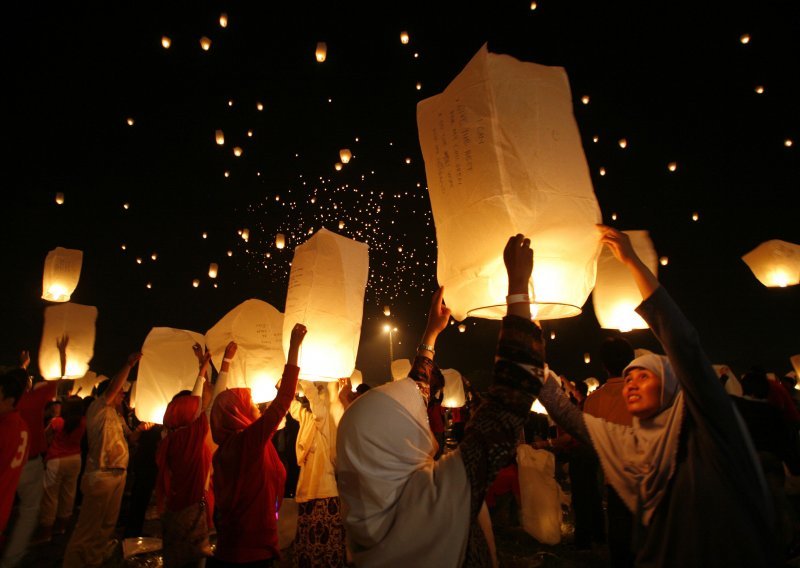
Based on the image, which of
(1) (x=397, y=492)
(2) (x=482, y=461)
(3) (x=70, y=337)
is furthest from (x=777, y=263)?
(3) (x=70, y=337)

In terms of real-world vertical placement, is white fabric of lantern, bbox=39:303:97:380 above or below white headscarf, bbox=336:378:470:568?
above

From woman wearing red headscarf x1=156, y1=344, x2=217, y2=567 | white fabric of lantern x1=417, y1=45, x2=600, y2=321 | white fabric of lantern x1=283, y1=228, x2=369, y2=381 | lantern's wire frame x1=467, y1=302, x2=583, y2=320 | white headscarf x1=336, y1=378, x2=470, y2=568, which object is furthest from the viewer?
woman wearing red headscarf x1=156, y1=344, x2=217, y2=567

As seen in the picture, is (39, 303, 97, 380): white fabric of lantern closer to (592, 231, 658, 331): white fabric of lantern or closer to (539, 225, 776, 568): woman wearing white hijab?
(592, 231, 658, 331): white fabric of lantern

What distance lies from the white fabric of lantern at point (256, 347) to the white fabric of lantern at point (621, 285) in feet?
10.3

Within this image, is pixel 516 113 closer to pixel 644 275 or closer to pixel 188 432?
Result: pixel 644 275

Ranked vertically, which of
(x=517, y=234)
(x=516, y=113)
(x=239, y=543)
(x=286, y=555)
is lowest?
(x=286, y=555)

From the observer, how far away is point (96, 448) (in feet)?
17.1

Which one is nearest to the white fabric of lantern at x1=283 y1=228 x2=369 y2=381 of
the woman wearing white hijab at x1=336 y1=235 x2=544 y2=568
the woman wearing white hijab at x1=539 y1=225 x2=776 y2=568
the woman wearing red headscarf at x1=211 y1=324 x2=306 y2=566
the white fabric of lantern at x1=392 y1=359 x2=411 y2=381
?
the woman wearing red headscarf at x1=211 y1=324 x2=306 y2=566

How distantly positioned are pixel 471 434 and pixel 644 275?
97 centimetres

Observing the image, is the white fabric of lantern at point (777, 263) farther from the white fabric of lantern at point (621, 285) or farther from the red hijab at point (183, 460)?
the red hijab at point (183, 460)

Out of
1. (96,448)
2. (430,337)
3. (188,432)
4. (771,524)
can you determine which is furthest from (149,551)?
(771,524)

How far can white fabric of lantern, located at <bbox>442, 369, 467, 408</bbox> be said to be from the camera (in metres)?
13.2

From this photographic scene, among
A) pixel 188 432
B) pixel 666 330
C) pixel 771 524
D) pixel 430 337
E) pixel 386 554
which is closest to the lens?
pixel 386 554

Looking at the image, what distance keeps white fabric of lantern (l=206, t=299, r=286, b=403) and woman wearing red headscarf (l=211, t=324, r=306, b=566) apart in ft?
5.04
